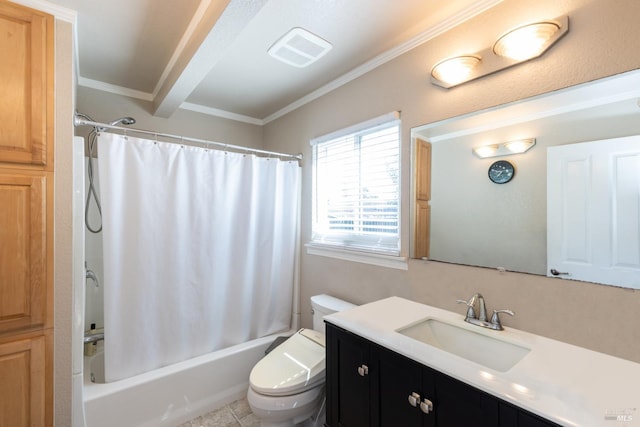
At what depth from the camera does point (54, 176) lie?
137 centimetres

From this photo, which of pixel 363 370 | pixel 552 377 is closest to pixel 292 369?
pixel 363 370

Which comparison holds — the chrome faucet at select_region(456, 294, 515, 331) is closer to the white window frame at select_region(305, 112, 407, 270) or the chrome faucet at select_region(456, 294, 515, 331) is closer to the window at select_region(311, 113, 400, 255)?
the white window frame at select_region(305, 112, 407, 270)

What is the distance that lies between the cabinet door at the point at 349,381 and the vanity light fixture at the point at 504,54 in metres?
1.34

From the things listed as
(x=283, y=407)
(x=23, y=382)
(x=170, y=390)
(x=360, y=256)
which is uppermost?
(x=360, y=256)

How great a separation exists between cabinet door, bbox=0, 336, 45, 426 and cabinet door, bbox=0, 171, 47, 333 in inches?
3.8

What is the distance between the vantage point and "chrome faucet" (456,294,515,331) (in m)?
1.24

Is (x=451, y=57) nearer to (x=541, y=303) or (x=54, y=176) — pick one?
(x=541, y=303)

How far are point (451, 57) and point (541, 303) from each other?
3.94ft

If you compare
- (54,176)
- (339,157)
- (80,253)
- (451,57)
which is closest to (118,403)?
(80,253)

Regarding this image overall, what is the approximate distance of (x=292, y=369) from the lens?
5.25ft

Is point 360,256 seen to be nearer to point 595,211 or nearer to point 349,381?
point 349,381

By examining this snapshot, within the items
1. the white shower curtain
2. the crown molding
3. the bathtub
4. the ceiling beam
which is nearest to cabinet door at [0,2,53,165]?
the crown molding

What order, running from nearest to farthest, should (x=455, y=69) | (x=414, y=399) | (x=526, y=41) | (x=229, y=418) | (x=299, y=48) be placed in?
(x=414, y=399), (x=526, y=41), (x=455, y=69), (x=299, y=48), (x=229, y=418)

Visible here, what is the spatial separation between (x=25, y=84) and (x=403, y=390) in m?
2.05
